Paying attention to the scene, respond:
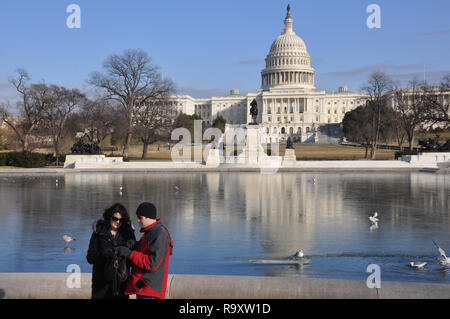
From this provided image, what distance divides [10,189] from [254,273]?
695 inches

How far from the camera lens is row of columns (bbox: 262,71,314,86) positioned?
147250mm

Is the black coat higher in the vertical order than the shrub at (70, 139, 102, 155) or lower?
lower

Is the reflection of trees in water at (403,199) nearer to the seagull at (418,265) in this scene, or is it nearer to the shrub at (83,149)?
the seagull at (418,265)

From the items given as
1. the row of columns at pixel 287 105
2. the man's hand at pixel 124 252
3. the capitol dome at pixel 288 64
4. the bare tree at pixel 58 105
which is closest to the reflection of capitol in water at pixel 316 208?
the man's hand at pixel 124 252

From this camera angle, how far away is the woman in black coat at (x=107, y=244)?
508 cm

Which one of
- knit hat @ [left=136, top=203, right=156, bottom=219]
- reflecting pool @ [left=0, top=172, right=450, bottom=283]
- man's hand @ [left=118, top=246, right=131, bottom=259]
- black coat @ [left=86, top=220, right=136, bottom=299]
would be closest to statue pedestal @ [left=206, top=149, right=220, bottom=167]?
reflecting pool @ [left=0, top=172, right=450, bottom=283]

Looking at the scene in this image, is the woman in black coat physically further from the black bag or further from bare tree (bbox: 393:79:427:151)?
bare tree (bbox: 393:79:427:151)

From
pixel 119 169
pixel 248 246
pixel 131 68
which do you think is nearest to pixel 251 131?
pixel 119 169

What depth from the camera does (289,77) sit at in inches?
5807

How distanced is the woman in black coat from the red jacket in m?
0.14

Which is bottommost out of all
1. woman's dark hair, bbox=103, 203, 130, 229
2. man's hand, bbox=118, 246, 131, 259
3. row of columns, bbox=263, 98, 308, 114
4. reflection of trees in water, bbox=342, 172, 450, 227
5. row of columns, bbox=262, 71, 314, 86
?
reflection of trees in water, bbox=342, 172, 450, 227

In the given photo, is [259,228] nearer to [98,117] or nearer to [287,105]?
[98,117]

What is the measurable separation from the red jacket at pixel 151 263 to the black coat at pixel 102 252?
16 cm

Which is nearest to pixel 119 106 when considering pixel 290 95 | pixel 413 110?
pixel 413 110
